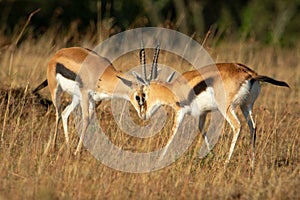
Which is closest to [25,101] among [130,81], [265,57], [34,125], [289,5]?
[34,125]

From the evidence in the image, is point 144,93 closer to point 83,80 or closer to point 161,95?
point 161,95

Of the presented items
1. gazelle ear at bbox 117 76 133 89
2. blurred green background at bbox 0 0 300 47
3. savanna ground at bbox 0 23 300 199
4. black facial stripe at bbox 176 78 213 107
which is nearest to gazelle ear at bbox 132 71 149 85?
gazelle ear at bbox 117 76 133 89

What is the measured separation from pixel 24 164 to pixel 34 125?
1.66 meters

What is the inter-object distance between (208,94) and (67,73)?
1.66 meters

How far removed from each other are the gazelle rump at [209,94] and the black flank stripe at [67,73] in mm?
637

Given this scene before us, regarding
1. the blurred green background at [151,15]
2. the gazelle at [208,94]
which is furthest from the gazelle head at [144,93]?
the blurred green background at [151,15]

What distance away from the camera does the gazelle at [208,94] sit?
6785mm

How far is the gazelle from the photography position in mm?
6785

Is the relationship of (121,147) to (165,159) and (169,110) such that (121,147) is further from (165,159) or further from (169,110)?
(169,110)

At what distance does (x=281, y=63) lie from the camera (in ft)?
42.6

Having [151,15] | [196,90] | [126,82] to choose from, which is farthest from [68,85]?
[151,15]

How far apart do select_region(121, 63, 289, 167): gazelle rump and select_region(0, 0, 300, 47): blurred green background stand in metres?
7.36

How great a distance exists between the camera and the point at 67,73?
7.47 m

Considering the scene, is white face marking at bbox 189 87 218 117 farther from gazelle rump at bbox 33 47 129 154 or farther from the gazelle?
gazelle rump at bbox 33 47 129 154
